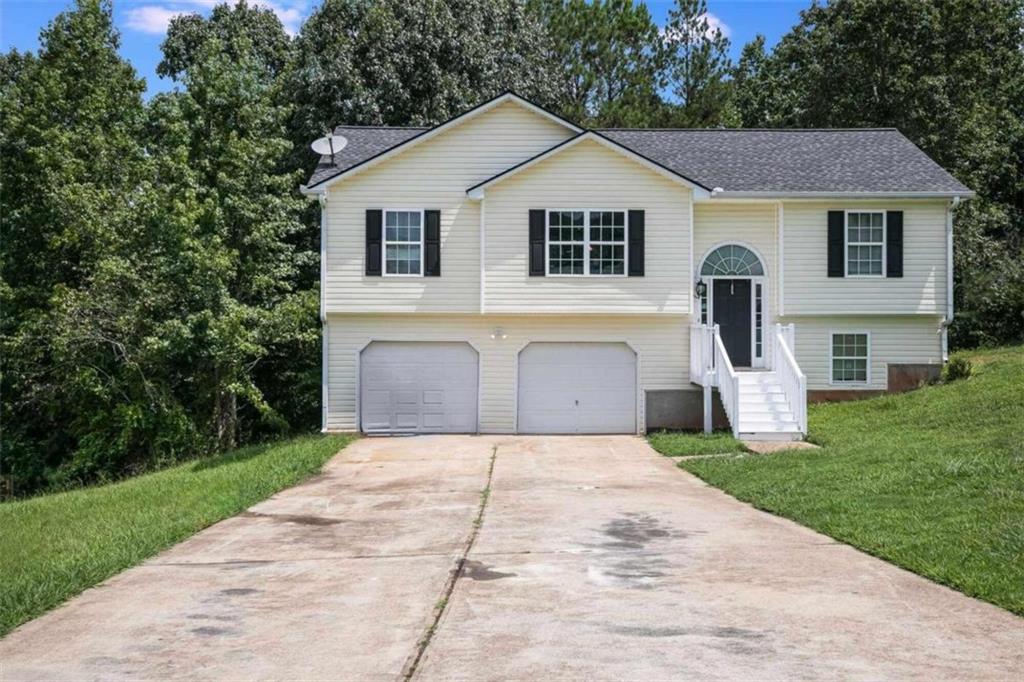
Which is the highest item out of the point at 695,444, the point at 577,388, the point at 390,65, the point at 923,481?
the point at 390,65

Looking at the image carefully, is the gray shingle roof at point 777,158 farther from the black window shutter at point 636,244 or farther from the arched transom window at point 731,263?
the black window shutter at point 636,244

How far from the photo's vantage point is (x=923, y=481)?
11477mm

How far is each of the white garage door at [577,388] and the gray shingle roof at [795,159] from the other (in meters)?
4.27

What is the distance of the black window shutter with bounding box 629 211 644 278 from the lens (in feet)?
69.2

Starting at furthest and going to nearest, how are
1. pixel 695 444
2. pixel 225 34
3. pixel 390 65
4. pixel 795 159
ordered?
pixel 225 34, pixel 390 65, pixel 795 159, pixel 695 444

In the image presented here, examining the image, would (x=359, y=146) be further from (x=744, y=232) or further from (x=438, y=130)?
(x=744, y=232)

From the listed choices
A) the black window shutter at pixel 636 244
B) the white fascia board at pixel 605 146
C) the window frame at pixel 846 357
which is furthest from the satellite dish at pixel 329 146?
the window frame at pixel 846 357

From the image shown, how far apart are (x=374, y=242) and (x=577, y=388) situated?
5197 millimetres

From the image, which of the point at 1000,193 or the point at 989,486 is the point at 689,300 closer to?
the point at 989,486

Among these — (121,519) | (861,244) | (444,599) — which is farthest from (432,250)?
(444,599)

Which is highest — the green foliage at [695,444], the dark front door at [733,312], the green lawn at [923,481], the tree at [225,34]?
the tree at [225,34]

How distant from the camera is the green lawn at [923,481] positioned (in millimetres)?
8312

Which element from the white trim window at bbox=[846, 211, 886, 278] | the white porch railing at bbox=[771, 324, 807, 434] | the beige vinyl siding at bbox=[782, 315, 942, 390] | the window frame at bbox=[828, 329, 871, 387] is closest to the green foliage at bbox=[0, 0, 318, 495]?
the white porch railing at bbox=[771, 324, 807, 434]

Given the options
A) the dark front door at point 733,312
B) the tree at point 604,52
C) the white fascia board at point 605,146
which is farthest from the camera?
the tree at point 604,52
